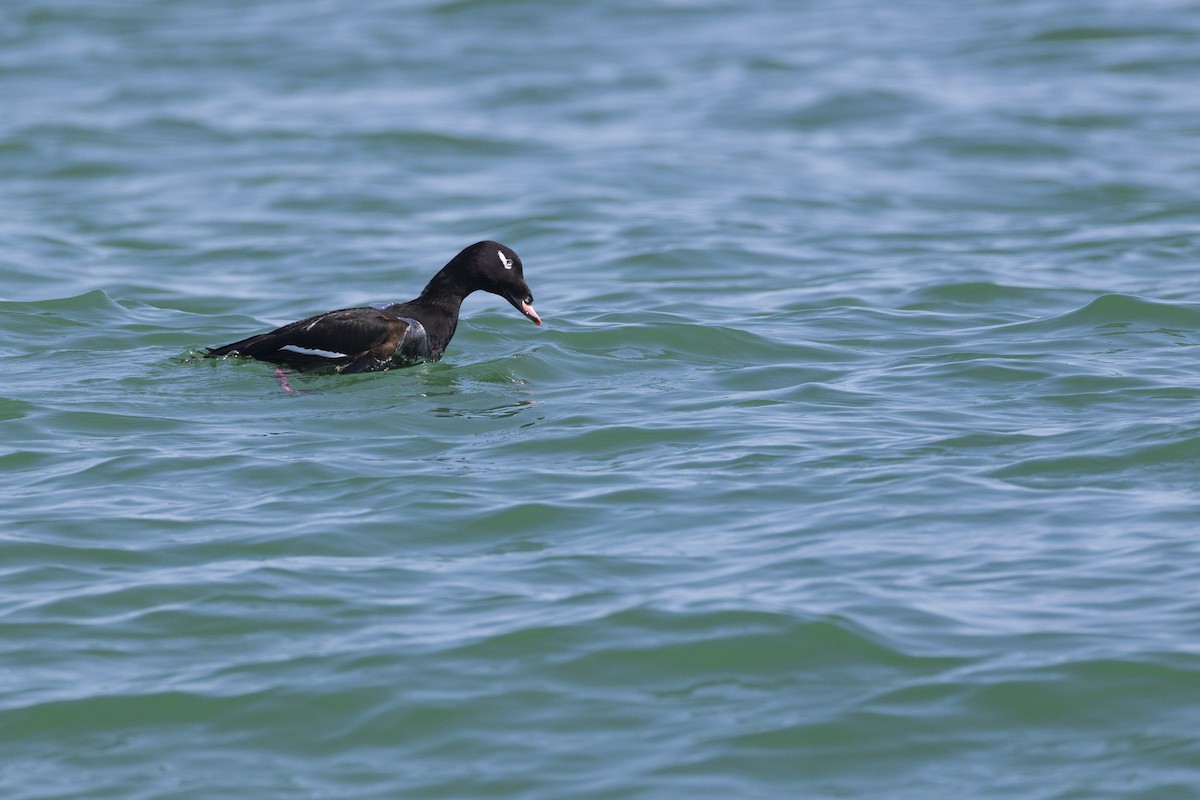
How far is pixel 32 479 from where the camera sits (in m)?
9.20

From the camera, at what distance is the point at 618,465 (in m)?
9.35

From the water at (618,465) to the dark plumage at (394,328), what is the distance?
172 millimetres

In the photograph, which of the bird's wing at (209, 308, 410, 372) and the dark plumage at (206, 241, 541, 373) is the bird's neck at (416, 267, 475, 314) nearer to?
the dark plumage at (206, 241, 541, 373)

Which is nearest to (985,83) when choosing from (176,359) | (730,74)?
(730,74)

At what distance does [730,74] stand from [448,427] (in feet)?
49.7

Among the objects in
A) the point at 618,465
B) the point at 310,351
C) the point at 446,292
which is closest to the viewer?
the point at 618,465

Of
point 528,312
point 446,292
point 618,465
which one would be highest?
point 446,292

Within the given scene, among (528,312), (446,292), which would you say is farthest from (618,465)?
(446,292)

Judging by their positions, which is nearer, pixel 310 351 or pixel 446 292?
pixel 310 351

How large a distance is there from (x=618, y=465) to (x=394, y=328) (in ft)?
8.82

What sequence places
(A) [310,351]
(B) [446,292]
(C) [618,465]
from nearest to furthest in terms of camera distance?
(C) [618,465]
(A) [310,351]
(B) [446,292]

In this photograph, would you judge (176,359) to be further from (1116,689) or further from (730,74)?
(730,74)

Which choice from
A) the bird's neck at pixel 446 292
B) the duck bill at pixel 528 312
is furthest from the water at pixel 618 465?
the bird's neck at pixel 446 292

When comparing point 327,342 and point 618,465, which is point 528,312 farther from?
point 618,465
